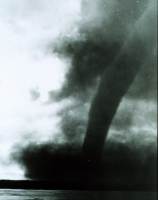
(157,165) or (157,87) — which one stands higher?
(157,87)

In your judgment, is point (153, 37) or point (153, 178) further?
point (153, 37)

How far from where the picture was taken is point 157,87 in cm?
3080

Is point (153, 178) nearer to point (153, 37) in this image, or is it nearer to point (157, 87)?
point (157, 87)

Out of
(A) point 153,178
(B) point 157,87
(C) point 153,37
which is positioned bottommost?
(A) point 153,178

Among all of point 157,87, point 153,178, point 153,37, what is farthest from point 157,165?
point 153,37

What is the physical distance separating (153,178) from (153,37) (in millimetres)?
15527

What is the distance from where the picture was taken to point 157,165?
30.2 meters

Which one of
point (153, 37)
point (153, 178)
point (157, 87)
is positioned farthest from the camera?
point (153, 37)

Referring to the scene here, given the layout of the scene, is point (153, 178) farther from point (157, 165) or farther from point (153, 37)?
point (153, 37)

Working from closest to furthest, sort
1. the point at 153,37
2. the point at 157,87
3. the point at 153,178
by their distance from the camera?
the point at 153,178 < the point at 157,87 < the point at 153,37

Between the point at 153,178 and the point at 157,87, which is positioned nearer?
the point at 153,178

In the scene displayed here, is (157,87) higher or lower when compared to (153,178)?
higher

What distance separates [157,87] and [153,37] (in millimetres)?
7466

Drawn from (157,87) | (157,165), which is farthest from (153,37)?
(157,165)
